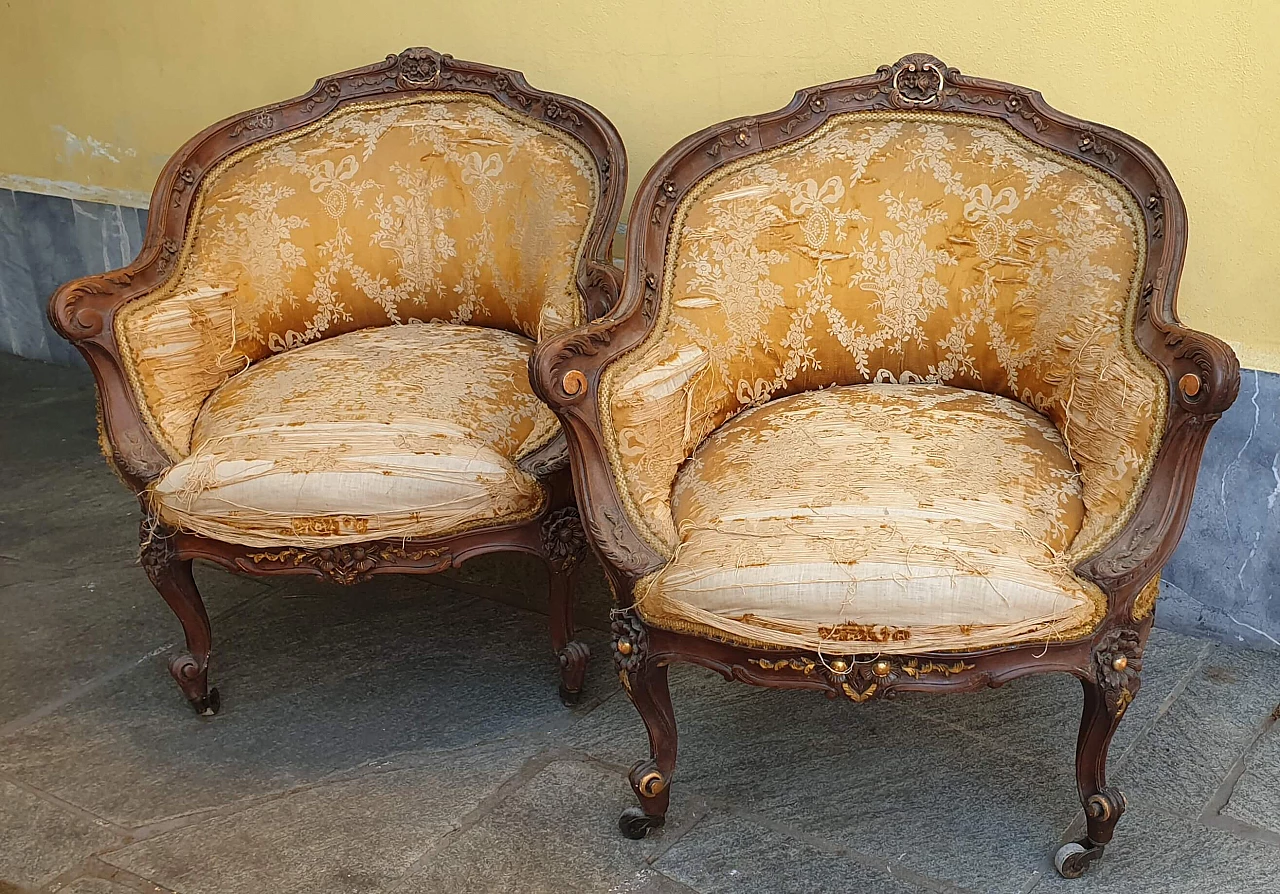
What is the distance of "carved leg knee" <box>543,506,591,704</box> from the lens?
2.00 m

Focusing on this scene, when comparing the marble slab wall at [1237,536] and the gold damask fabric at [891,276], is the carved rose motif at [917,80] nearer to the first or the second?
the gold damask fabric at [891,276]

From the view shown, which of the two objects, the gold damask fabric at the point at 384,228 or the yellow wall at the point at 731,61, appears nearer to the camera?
the yellow wall at the point at 731,61

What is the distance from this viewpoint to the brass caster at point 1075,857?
1678 mm

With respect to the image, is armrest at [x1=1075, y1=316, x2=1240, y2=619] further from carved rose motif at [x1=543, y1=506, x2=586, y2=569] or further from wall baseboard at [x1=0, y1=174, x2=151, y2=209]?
wall baseboard at [x1=0, y1=174, x2=151, y2=209]

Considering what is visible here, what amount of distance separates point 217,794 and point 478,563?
829 mm

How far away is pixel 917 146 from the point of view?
6.42 ft

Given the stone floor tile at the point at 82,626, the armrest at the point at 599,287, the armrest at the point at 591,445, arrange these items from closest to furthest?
1. the armrest at the point at 591,445
2. the armrest at the point at 599,287
3. the stone floor tile at the point at 82,626

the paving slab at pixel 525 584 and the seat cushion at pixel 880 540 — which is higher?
the seat cushion at pixel 880 540

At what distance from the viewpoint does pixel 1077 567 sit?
1549 mm

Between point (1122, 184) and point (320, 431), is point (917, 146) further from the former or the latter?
point (320, 431)

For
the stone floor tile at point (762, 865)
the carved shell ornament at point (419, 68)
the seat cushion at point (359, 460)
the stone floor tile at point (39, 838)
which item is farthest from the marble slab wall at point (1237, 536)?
the stone floor tile at point (39, 838)

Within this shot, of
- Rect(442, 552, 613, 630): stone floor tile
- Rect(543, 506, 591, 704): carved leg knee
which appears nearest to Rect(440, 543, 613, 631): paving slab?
Rect(442, 552, 613, 630): stone floor tile

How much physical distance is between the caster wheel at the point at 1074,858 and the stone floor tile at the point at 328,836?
832 millimetres

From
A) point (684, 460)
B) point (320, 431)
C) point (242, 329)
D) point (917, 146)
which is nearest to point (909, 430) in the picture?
point (684, 460)
